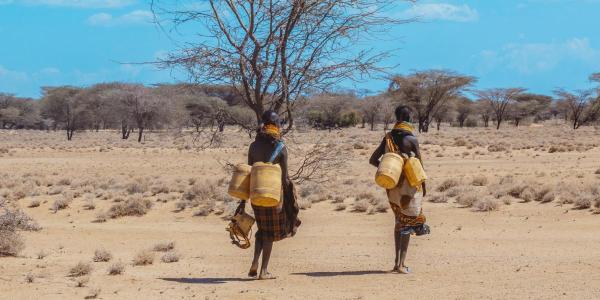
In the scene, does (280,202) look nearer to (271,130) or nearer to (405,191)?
(271,130)

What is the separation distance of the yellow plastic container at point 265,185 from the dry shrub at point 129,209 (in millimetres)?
A: 9871

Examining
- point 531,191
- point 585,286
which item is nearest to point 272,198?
point 585,286

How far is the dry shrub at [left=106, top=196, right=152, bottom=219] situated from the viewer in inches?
651

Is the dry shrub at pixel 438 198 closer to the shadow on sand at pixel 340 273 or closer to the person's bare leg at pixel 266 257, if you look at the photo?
the shadow on sand at pixel 340 273

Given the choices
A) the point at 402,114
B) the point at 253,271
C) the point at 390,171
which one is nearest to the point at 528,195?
the point at 402,114

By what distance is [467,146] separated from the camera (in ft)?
130

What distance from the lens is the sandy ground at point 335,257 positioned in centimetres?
750

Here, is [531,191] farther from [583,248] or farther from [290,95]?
[290,95]

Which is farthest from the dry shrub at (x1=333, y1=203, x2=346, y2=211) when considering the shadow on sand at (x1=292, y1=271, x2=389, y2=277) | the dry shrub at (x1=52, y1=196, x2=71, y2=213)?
the shadow on sand at (x1=292, y1=271, x2=389, y2=277)

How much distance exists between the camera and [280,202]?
25.4 feet

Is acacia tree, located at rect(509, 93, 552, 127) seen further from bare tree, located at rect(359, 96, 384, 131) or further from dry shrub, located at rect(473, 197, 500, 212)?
dry shrub, located at rect(473, 197, 500, 212)

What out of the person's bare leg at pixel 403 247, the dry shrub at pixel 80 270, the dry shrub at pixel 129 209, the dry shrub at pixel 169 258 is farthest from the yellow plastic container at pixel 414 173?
the dry shrub at pixel 129 209

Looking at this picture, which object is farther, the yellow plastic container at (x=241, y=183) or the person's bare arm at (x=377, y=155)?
the person's bare arm at (x=377, y=155)

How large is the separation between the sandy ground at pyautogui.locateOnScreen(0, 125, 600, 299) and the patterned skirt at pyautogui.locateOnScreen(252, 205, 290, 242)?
0.55m
